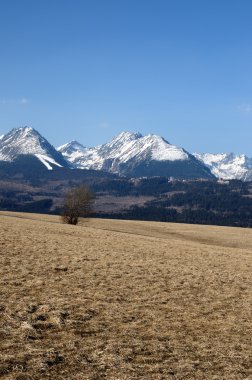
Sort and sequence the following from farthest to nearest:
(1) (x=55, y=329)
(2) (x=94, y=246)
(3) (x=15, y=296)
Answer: (2) (x=94, y=246) < (3) (x=15, y=296) < (1) (x=55, y=329)

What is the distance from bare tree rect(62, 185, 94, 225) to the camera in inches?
3339

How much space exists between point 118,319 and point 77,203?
6876 centimetres

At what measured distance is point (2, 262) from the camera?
2627cm

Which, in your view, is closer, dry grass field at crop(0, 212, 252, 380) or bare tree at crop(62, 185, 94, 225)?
dry grass field at crop(0, 212, 252, 380)

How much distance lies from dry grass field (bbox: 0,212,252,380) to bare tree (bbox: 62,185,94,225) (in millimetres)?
51398

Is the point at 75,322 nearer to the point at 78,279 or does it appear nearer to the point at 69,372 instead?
the point at 69,372

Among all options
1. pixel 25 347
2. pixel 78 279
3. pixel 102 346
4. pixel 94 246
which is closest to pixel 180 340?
pixel 102 346

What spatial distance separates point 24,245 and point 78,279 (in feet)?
40.0

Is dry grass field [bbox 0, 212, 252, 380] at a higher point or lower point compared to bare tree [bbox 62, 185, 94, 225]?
lower

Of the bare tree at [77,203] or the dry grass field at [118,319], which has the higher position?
the bare tree at [77,203]

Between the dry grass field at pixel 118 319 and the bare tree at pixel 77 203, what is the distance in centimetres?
5140

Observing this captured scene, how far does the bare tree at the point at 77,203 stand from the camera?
84.8m

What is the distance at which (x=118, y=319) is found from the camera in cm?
1716

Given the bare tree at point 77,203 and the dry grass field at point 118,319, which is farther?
the bare tree at point 77,203
